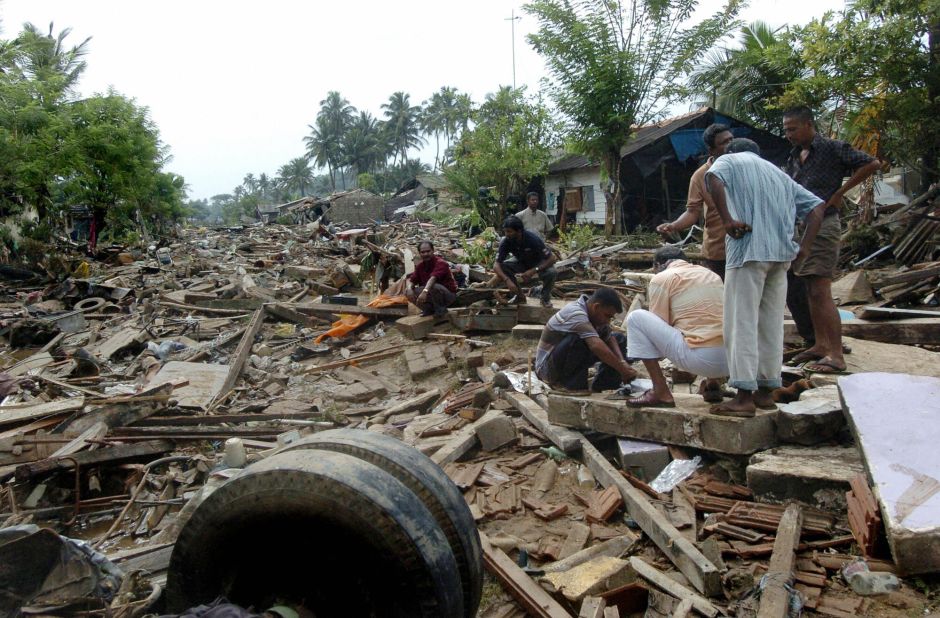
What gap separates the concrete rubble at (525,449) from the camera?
3.01 meters

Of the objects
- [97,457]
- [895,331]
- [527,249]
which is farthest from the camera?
[527,249]

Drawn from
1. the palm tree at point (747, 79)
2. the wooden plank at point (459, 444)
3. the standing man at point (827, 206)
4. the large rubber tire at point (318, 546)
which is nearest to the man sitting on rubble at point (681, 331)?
the standing man at point (827, 206)

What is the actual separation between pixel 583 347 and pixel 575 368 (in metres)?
0.22

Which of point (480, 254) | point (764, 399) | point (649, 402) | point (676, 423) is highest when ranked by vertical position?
point (480, 254)

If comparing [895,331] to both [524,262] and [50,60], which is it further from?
[50,60]

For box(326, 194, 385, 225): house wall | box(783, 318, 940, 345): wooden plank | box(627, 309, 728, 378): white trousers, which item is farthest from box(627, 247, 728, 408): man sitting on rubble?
box(326, 194, 385, 225): house wall

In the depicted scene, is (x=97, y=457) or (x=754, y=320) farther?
(x=97, y=457)

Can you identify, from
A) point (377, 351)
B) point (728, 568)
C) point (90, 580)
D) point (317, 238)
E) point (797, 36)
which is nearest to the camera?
point (90, 580)

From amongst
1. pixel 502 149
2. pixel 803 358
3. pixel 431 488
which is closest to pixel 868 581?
pixel 431 488

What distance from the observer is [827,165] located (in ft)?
15.1

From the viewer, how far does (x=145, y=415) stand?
6.03 metres

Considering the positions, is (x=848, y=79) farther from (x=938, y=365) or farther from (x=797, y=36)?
(x=938, y=365)

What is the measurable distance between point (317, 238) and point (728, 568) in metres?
24.3

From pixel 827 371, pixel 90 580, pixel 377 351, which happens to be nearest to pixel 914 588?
pixel 827 371
